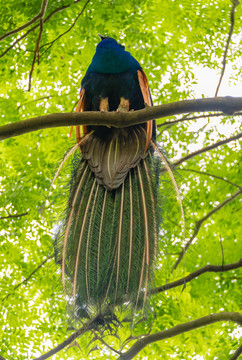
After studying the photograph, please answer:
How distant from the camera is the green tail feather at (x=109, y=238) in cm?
353

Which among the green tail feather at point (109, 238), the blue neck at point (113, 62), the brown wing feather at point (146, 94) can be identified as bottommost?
the green tail feather at point (109, 238)

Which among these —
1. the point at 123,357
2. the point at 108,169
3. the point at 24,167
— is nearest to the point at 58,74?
the point at 24,167

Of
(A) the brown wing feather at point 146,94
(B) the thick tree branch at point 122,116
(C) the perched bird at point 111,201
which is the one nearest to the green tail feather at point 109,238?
(C) the perched bird at point 111,201

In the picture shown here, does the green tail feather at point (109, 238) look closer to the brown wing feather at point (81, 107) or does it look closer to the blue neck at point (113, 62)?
the brown wing feather at point (81, 107)

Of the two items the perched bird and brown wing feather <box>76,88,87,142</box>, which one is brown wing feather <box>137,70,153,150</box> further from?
brown wing feather <box>76,88,87,142</box>

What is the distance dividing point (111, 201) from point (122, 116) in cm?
137

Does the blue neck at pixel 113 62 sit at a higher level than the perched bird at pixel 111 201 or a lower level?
higher

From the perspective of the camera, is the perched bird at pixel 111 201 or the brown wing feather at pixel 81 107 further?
the brown wing feather at pixel 81 107

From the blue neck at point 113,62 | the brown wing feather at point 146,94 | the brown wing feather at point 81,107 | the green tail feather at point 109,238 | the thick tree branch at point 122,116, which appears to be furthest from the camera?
the blue neck at point 113,62

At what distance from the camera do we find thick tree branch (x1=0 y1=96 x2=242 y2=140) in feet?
8.40

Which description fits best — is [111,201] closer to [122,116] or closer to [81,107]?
[81,107]

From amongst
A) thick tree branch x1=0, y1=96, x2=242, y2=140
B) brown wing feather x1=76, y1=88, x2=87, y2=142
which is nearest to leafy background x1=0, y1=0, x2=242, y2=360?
brown wing feather x1=76, y1=88, x2=87, y2=142

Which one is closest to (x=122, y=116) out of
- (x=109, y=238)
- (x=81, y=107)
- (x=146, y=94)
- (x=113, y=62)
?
(x=109, y=238)

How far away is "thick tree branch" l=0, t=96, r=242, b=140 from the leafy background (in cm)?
132
